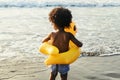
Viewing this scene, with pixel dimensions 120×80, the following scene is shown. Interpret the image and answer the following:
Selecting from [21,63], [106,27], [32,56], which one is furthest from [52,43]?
[106,27]

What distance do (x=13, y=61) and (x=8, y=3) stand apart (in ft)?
45.0

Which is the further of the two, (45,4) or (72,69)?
(45,4)

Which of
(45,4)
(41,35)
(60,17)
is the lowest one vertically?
(45,4)

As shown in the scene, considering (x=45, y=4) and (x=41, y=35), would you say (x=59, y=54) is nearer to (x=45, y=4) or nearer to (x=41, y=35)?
(x=41, y=35)

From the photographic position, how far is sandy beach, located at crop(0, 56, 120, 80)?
6.08 meters

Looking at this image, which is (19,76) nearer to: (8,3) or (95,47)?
(95,47)

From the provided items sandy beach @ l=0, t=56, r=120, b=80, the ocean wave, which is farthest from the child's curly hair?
the ocean wave

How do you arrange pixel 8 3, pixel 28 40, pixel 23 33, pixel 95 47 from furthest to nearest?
pixel 8 3 → pixel 23 33 → pixel 28 40 → pixel 95 47

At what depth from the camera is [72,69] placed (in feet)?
21.5

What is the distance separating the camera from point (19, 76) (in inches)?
242

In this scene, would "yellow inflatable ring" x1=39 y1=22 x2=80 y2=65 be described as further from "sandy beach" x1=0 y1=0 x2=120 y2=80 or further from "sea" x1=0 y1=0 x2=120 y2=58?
"sea" x1=0 y1=0 x2=120 y2=58

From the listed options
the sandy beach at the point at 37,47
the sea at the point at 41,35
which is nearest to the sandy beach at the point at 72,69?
the sandy beach at the point at 37,47

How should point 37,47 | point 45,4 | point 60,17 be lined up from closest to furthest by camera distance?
point 60,17 < point 37,47 < point 45,4

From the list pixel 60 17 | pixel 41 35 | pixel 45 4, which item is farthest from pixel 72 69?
pixel 45 4
